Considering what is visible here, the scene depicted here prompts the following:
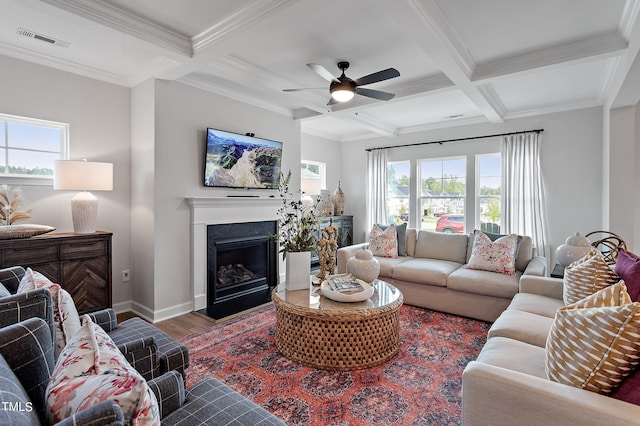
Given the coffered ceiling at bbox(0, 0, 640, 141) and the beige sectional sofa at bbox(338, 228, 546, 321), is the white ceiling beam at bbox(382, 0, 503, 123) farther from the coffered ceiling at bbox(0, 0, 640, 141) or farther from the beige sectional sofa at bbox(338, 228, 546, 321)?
the beige sectional sofa at bbox(338, 228, 546, 321)

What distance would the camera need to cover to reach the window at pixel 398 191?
239 inches

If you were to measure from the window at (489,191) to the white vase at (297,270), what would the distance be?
3.64m

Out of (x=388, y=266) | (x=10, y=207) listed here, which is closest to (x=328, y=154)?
(x=388, y=266)

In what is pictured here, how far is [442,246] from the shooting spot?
4371mm

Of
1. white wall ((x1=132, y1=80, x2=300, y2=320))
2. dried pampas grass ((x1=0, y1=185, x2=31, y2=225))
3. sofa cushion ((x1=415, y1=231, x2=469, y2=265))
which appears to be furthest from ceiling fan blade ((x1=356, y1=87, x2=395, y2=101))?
dried pampas grass ((x1=0, y1=185, x2=31, y2=225))

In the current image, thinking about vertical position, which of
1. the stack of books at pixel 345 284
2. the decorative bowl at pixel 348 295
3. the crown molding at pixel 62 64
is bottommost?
the decorative bowl at pixel 348 295

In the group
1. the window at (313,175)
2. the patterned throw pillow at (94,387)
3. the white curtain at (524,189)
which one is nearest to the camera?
the patterned throw pillow at (94,387)

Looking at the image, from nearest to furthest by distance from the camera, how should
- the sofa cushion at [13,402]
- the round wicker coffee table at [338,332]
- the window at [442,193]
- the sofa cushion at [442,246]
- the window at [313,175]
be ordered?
the sofa cushion at [13,402]
the round wicker coffee table at [338,332]
the sofa cushion at [442,246]
the window at [313,175]
the window at [442,193]

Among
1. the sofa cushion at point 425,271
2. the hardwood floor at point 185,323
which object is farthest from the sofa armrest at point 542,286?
the hardwood floor at point 185,323

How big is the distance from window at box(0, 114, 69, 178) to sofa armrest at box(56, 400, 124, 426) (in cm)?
324

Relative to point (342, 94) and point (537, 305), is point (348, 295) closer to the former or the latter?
point (537, 305)

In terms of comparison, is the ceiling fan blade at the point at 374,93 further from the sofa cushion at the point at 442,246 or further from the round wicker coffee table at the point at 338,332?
the sofa cushion at the point at 442,246

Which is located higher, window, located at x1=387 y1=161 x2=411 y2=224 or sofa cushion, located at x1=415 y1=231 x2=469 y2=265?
window, located at x1=387 y1=161 x2=411 y2=224

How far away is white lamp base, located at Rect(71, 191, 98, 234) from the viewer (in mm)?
3029
